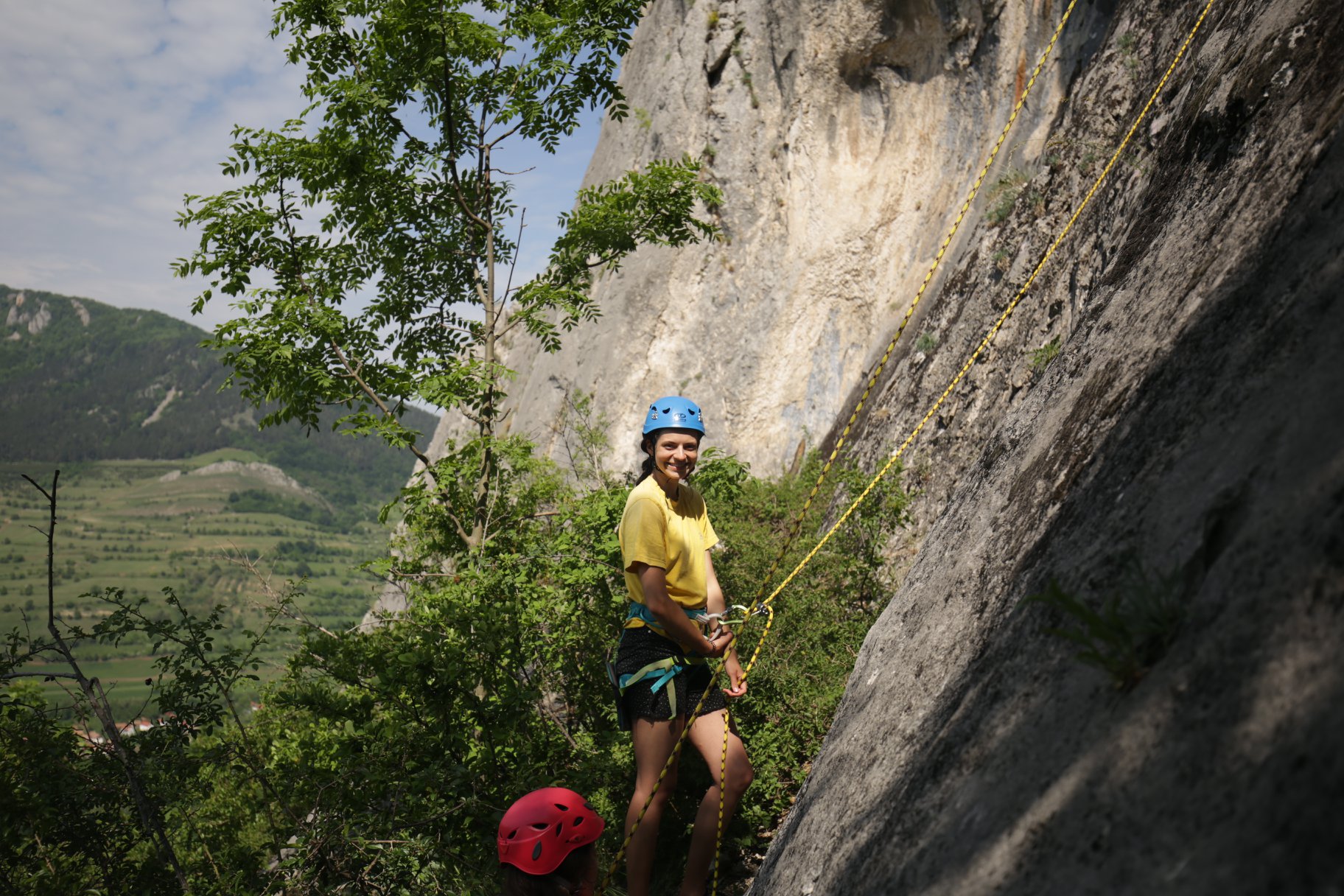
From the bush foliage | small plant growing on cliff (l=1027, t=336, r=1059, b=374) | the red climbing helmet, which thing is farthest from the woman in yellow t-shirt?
small plant growing on cliff (l=1027, t=336, r=1059, b=374)

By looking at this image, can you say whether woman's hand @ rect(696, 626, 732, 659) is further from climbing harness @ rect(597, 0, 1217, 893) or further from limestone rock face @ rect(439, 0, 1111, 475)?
limestone rock face @ rect(439, 0, 1111, 475)

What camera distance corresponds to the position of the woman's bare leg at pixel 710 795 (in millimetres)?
3533

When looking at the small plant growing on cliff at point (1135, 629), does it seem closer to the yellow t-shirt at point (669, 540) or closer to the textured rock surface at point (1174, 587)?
the textured rock surface at point (1174, 587)

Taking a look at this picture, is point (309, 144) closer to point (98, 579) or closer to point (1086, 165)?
point (1086, 165)

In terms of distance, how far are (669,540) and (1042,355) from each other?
3.99m

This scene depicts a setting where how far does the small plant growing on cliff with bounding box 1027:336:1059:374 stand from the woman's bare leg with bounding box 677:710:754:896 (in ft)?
12.4

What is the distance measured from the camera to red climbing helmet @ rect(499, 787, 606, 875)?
8.98ft

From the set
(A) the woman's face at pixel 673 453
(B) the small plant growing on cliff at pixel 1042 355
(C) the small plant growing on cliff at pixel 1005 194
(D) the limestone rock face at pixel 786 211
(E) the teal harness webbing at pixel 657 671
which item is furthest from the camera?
(D) the limestone rock face at pixel 786 211

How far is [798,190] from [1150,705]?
1704 centimetres

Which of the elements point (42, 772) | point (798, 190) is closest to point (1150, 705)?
point (42, 772)

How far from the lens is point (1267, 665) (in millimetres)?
1221

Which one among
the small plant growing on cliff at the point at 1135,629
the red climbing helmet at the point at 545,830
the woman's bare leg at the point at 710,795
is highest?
the small plant growing on cliff at the point at 1135,629

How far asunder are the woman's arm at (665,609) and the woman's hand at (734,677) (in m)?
0.26

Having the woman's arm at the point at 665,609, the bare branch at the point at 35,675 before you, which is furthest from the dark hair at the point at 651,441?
the bare branch at the point at 35,675
